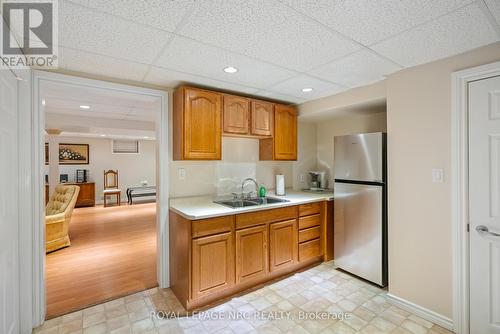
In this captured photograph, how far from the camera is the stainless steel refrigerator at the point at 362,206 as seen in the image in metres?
2.50

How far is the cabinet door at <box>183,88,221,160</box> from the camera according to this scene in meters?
2.47

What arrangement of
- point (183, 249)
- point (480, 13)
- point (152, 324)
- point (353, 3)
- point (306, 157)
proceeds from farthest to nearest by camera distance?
point (306, 157) < point (183, 249) < point (152, 324) < point (480, 13) < point (353, 3)

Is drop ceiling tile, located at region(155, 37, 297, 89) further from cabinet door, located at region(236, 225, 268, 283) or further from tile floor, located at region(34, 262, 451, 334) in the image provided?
tile floor, located at region(34, 262, 451, 334)

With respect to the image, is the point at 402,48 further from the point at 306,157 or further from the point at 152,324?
the point at 152,324

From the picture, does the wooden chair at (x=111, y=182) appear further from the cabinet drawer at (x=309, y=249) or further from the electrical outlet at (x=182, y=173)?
the cabinet drawer at (x=309, y=249)

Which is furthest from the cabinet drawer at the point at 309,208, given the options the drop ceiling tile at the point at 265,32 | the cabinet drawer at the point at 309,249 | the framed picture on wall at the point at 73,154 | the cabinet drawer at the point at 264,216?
the framed picture on wall at the point at 73,154

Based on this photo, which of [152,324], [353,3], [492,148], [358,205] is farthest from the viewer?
[358,205]

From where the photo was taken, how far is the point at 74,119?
13.6 feet

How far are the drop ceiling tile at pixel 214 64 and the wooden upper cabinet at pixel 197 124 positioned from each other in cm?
30

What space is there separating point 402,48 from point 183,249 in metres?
2.49

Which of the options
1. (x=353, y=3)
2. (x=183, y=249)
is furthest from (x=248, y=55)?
(x=183, y=249)

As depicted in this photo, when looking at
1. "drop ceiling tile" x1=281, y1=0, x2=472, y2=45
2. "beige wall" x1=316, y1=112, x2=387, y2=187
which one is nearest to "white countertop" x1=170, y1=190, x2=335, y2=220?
"beige wall" x1=316, y1=112, x2=387, y2=187

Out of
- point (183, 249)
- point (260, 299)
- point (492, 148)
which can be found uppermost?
point (492, 148)

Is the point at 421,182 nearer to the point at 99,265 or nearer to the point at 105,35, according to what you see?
the point at 105,35
